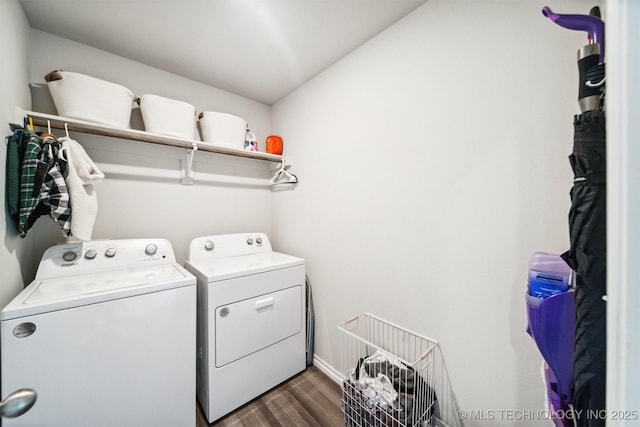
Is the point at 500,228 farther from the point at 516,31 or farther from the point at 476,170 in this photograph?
the point at 516,31

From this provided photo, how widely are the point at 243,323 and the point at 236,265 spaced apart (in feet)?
1.31

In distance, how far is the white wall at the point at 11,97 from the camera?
97 centimetres

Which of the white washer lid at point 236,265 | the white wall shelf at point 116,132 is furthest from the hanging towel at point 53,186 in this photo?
the white washer lid at point 236,265

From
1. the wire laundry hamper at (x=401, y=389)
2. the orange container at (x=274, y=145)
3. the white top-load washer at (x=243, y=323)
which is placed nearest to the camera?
the wire laundry hamper at (x=401, y=389)

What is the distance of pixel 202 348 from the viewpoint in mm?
1435

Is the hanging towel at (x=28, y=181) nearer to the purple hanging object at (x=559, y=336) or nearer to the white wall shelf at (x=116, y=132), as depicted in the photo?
the white wall shelf at (x=116, y=132)

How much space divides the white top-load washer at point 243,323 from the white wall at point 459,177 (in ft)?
1.16

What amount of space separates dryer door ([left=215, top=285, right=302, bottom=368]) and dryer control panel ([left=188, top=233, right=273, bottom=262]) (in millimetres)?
562

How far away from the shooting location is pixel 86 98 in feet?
4.29

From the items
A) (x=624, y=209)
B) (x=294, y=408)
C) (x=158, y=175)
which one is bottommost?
(x=294, y=408)

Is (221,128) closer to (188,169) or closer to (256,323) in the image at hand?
(188,169)

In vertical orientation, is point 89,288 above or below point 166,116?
below

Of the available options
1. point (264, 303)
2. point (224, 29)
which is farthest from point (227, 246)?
point (224, 29)

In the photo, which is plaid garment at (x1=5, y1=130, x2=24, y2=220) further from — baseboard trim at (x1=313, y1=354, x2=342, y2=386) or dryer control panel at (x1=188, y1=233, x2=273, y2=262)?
baseboard trim at (x1=313, y1=354, x2=342, y2=386)
